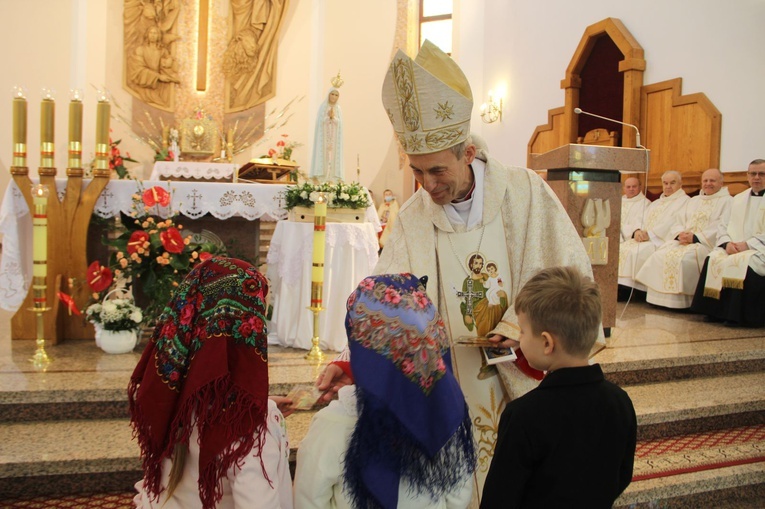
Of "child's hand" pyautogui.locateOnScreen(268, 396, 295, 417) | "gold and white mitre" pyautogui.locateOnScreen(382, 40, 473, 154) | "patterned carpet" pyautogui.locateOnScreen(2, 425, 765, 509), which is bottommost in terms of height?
"patterned carpet" pyautogui.locateOnScreen(2, 425, 765, 509)

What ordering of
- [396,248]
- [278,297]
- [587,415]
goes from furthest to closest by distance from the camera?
[278,297] → [396,248] → [587,415]

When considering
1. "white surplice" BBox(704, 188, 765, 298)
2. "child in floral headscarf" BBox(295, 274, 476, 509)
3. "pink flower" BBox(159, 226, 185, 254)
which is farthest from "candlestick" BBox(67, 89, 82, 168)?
"white surplice" BBox(704, 188, 765, 298)

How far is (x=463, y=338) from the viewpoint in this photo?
82.9 inches

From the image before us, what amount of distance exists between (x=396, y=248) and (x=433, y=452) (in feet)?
2.96

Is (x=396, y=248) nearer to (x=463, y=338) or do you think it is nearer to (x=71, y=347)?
(x=463, y=338)

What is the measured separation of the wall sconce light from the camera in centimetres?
1185

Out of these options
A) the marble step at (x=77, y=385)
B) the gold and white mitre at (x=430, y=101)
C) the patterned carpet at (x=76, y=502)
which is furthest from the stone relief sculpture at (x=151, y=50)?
the gold and white mitre at (x=430, y=101)

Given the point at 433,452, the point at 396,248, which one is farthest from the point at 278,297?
the point at 433,452

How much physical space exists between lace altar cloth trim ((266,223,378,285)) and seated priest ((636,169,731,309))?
351 cm

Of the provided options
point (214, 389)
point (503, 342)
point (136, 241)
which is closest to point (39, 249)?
point (136, 241)

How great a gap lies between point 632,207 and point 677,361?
157 inches

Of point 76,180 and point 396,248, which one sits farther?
point 76,180

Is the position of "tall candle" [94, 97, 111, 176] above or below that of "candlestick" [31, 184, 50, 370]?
above

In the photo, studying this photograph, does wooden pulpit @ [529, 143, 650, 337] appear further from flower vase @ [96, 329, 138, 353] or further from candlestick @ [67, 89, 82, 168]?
candlestick @ [67, 89, 82, 168]
